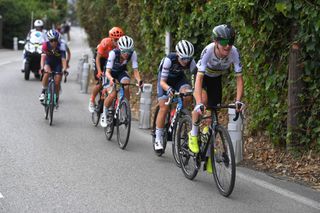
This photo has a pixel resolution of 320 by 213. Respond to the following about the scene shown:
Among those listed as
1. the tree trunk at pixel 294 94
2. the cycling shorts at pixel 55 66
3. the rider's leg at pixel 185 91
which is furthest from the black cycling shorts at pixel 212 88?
the cycling shorts at pixel 55 66

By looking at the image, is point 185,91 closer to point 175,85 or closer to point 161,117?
point 175,85

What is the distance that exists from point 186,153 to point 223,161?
1.12 meters

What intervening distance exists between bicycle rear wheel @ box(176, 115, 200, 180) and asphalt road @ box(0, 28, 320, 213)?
13 cm

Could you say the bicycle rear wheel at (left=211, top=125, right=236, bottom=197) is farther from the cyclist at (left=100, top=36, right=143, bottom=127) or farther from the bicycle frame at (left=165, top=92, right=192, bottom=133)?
the cyclist at (left=100, top=36, right=143, bottom=127)

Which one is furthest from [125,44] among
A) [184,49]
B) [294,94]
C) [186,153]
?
[294,94]

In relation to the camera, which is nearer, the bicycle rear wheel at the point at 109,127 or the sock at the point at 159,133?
the sock at the point at 159,133

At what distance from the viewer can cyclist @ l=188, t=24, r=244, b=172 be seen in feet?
23.6

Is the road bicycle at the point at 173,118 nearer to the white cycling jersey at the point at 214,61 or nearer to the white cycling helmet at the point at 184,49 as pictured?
the white cycling helmet at the point at 184,49

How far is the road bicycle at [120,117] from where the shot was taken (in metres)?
9.97

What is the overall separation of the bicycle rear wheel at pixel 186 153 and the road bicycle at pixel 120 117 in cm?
158

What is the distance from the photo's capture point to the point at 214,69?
7.88 meters

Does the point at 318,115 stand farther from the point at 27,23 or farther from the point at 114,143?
the point at 27,23

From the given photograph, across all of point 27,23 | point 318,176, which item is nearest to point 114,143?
point 318,176

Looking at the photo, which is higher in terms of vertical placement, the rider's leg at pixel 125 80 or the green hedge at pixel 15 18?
the green hedge at pixel 15 18
